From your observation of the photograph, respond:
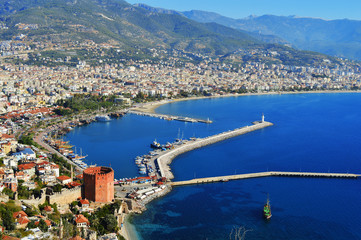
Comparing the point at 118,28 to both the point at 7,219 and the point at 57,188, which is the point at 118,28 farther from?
the point at 7,219

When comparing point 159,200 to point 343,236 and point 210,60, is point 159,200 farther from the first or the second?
point 210,60

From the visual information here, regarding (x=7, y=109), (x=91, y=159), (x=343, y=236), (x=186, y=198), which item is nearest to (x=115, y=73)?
(x=7, y=109)

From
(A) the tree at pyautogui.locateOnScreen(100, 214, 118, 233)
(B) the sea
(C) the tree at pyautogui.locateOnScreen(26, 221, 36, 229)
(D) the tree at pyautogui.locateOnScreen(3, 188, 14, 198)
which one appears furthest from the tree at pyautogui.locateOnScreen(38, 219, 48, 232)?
(B) the sea

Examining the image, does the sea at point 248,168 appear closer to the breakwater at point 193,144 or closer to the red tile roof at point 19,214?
the breakwater at point 193,144

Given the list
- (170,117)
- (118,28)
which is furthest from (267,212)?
(118,28)

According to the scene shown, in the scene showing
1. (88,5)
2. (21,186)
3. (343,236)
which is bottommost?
(343,236)

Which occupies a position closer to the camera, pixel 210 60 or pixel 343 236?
pixel 343 236

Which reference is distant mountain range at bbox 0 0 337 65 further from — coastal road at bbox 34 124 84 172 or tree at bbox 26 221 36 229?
tree at bbox 26 221 36 229
